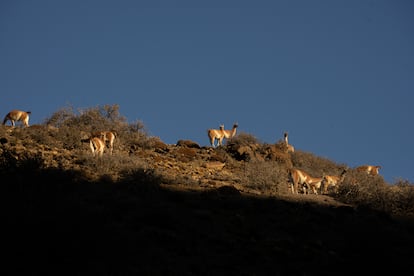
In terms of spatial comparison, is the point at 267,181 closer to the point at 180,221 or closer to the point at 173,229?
the point at 180,221

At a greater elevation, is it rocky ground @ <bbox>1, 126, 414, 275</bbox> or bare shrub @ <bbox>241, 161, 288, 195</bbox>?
bare shrub @ <bbox>241, 161, 288, 195</bbox>

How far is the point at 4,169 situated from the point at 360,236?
896 cm

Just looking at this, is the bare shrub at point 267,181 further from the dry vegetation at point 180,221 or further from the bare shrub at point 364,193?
the bare shrub at point 364,193

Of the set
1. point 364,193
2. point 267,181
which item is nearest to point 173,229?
point 267,181

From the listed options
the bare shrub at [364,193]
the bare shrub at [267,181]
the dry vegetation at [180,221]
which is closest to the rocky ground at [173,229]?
the dry vegetation at [180,221]

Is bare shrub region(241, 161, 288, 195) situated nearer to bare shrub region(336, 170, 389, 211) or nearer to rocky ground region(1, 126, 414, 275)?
rocky ground region(1, 126, 414, 275)

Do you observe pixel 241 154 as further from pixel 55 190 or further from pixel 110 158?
pixel 55 190

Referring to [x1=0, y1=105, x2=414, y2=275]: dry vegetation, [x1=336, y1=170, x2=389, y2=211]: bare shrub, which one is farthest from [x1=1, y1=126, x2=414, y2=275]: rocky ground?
[x1=336, y1=170, x2=389, y2=211]: bare shrub

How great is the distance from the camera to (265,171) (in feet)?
63.7

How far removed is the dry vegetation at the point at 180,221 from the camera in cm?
959

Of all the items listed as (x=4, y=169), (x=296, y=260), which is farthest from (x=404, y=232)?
(x=4, y=169)

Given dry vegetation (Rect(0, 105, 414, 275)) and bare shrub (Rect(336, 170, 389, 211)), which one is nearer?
dry vegetation (Rect(0, 105, 414, 275))

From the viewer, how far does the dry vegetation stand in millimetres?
9586

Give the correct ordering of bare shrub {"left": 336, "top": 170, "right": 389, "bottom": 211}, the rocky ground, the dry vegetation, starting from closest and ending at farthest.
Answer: the rocky ground
the dry vegetation
bare shrub {"left": 336, "top": 170, "right": 389, "bottom": 211}
